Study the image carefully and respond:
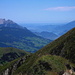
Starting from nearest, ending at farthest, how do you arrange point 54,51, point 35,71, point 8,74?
point 35,71
point 54,51
point 8,74

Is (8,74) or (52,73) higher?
(52,73)

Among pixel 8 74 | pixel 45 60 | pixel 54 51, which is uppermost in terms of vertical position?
pixel 45 60

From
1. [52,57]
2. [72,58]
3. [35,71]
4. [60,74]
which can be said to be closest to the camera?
[60,74]

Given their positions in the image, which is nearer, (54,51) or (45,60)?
(45,60)

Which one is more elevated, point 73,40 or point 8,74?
point 73,40

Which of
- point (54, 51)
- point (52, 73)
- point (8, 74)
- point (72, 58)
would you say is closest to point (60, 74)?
point (52, 73)

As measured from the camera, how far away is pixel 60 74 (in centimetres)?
3672

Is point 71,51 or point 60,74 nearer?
point 60,74

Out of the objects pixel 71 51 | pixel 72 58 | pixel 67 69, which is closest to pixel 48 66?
pixel 67 69

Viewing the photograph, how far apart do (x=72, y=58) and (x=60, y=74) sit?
15.1 metres

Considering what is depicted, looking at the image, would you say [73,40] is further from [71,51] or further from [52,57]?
[52,57]

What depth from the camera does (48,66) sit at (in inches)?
1548

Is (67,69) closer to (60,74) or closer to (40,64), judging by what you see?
(60,74)

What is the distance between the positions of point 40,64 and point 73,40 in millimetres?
23574
